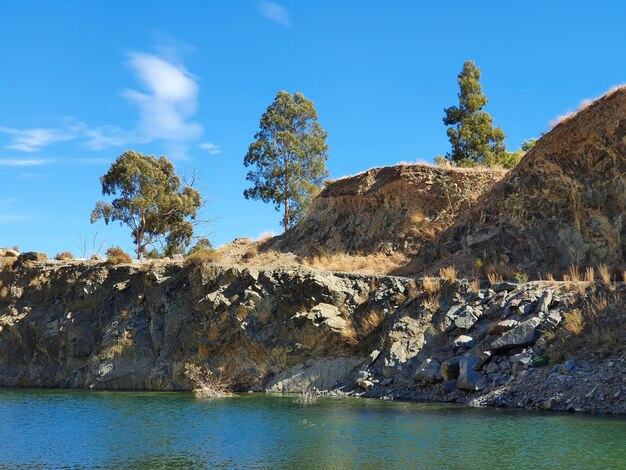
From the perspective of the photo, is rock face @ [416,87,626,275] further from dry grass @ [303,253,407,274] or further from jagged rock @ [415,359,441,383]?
jagged rock @ [415,359,441,383]

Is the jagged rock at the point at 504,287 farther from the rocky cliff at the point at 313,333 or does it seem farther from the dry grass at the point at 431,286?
the dry grass at the point at 431,286

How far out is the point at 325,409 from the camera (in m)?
21.3

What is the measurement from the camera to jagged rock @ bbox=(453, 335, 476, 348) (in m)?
24.0

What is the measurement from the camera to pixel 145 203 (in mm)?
49562

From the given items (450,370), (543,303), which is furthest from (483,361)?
(543,303)

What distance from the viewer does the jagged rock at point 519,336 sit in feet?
73.5

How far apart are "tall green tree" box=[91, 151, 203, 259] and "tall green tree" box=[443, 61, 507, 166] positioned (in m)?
20.1

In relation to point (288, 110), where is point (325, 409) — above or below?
below

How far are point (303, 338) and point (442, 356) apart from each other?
22.2ft

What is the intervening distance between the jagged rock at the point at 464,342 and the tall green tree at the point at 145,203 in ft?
99.9

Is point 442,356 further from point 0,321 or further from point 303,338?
point 0,321

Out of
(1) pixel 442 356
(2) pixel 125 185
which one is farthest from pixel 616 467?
(2) pixel 125 185

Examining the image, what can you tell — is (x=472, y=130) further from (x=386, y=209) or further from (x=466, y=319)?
(x=466, y=319)

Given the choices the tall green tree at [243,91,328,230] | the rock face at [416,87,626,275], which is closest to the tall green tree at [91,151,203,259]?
the tall green tree at [243,91,328,230]
